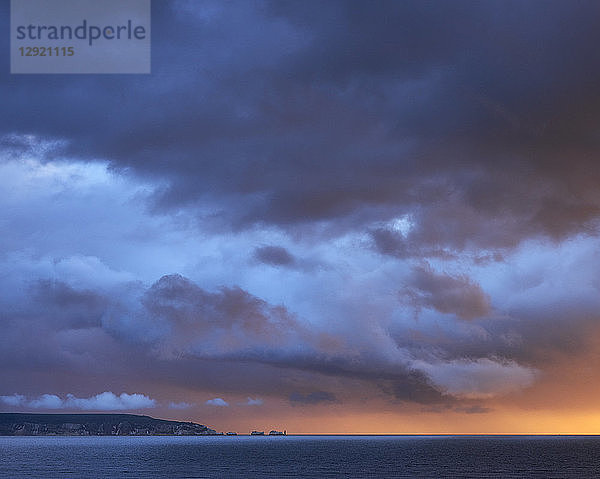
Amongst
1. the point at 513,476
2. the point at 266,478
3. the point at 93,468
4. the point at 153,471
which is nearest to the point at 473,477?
the point at 513,476

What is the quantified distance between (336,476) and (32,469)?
88.7 m

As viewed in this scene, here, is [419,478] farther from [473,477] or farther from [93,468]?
[93,468]

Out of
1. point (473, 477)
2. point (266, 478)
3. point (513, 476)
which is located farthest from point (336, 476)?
point (513, 476)

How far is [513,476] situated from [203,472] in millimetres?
83427

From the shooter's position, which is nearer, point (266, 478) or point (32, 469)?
point (266, 478)

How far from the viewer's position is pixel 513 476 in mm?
172000

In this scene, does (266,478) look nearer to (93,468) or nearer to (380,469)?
(380,469)

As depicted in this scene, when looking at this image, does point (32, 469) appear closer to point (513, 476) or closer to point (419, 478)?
point (419, 478)

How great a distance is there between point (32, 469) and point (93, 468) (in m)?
17.0

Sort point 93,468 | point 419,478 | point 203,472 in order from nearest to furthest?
point 419,478 → point 203,472 → point 93,468

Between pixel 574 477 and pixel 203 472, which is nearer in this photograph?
pixel 574 477

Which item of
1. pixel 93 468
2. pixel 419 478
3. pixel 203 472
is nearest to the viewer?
pixel 419 478

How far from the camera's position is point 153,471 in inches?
7338

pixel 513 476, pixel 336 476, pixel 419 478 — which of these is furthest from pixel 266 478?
pixel 513 476
